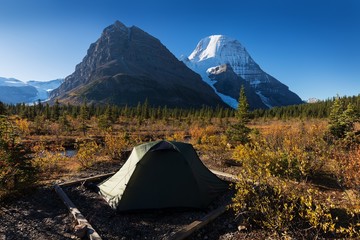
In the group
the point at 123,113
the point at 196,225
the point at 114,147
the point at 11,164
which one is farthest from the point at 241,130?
the point at 123,113

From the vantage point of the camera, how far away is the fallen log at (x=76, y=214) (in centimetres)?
611

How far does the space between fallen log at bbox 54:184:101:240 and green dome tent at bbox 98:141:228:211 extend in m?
1.13

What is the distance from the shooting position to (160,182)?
8.09 meters

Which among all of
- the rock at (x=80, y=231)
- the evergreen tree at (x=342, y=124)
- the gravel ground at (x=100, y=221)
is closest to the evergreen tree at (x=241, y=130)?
the evergreen tree at (x=342, y=124)

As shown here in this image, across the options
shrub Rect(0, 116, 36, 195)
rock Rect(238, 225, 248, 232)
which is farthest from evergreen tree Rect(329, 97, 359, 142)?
shrub Rect(0, 116, 36, 195)

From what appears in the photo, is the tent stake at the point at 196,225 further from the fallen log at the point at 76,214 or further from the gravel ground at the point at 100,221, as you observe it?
the fallen log at the point at 76,214

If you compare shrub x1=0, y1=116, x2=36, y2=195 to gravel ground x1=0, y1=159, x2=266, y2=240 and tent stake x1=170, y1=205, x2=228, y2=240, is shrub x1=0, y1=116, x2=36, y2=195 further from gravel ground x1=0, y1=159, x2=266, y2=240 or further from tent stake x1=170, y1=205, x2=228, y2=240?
tent stake x1=170, y1=205, x2=228, y2=240

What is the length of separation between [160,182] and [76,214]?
273cm

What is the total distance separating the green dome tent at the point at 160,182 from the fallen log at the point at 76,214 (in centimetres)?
113

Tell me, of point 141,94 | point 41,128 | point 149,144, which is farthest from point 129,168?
point 141,94

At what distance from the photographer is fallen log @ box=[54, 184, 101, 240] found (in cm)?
611

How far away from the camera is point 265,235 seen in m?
6.13

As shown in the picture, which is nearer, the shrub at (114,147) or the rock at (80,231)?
the rock at (80,231)

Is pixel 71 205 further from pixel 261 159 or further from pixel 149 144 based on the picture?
pixel 261 159
